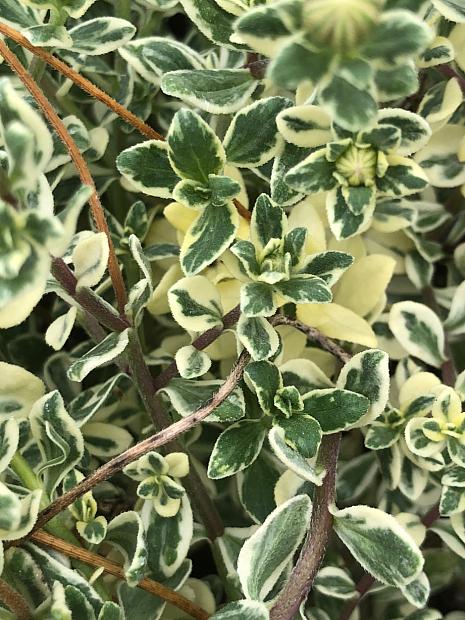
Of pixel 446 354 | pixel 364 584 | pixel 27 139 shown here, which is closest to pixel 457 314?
pixel 446 354

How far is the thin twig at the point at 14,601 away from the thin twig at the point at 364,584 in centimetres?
28

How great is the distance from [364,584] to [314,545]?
14cm

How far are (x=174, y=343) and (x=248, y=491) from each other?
6.3 inches

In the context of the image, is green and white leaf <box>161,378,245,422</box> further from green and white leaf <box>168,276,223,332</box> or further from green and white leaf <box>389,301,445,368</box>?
green and white leaf <box>389,301,445,368</box>

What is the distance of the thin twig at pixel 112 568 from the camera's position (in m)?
0.61

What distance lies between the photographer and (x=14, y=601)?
0.57m

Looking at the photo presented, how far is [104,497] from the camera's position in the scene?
76 cm

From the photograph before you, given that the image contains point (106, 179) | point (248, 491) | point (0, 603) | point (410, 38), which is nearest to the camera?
point (410, 38)

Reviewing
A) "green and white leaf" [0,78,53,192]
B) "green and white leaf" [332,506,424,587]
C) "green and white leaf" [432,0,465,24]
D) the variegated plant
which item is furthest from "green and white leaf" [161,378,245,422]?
"green and white leaf" [432,0,465,24]

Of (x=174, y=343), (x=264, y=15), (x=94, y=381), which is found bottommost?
(x=94, y=381)

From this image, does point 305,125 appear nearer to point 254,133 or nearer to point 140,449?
point 254,133

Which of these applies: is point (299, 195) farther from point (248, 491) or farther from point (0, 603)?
point (0, 603)

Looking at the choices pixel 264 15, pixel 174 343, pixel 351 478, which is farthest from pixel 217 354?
pixel 264 15

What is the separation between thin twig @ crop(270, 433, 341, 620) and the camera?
58cm
